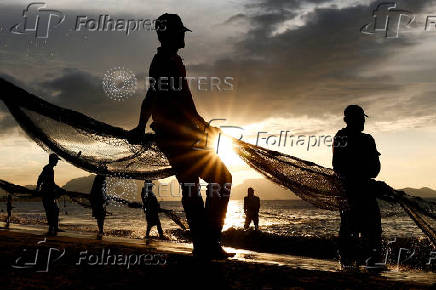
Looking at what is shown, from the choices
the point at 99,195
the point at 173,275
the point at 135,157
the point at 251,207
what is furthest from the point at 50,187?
the point at 251,207

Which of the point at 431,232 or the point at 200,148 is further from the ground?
the point at 200,148

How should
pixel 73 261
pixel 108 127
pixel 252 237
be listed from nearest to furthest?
pixel 73 261
pixel 108 127
pixel 252 237

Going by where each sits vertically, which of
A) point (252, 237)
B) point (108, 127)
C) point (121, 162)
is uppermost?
point (108, 127)

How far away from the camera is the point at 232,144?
5.75m

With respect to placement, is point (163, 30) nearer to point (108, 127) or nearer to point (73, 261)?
point (108, 127)

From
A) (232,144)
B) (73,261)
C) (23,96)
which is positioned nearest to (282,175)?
(232,144)

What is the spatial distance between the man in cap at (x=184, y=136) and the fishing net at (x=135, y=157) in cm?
58

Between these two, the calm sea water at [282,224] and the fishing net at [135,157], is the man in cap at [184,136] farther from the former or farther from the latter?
the calm sea water at [282,224]

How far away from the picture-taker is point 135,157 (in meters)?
6.34

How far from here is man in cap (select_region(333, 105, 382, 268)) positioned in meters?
5.53

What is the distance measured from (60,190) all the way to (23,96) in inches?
294

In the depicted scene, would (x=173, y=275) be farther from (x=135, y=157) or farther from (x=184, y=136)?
(x=135, y=157)

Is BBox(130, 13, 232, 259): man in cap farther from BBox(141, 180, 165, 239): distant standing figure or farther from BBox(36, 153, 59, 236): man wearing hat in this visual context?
BBox(141, 180, 165, 239): distant standing figure

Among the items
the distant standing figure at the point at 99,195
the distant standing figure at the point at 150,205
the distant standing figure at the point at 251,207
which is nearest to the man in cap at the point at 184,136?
the distant standing figure at the point at 99,195
